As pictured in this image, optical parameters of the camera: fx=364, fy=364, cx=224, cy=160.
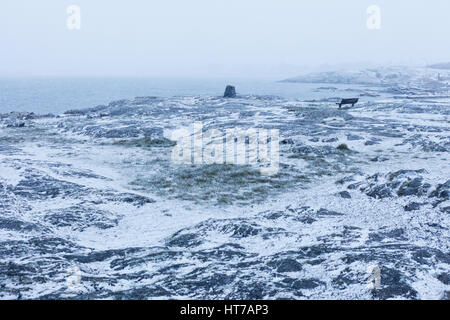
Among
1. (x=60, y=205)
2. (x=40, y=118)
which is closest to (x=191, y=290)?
(x=60, y=205)

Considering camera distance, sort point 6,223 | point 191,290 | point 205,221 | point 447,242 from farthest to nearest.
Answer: point 205,221 → point 6,223 → point 447,242 → point 191,290

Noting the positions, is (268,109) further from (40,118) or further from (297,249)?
(297,249)

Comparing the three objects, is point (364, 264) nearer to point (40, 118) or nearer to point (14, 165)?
point (14, 165)

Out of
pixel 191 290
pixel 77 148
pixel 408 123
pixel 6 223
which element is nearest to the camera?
pixel 191 290

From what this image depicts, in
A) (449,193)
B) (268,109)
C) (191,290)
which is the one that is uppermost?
(268,109)

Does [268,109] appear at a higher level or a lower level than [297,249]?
higher

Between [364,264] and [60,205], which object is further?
[60,205]
